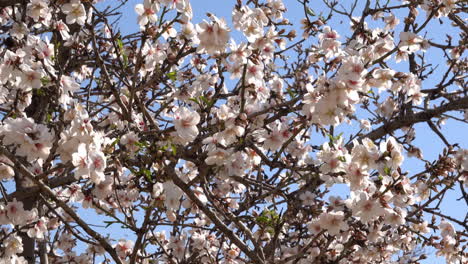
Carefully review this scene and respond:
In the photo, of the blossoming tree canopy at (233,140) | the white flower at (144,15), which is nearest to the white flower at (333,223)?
the blossoming tree canopy at (233,140)

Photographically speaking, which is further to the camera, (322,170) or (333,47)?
(333,47)

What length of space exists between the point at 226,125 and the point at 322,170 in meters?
0.70

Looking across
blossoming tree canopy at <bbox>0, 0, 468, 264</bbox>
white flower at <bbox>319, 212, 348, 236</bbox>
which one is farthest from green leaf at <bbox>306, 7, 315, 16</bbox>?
white flower at <bbox>319, 212, 348, 236</bbox>

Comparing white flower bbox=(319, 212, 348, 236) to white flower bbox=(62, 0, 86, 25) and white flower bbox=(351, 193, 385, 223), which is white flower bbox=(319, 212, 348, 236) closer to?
white flower bbox=(351, 193, 385, 223)

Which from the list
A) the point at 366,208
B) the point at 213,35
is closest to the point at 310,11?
the point at 213,35

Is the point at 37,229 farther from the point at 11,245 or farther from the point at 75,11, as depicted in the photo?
the point at 75,11

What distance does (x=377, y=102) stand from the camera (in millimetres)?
5160

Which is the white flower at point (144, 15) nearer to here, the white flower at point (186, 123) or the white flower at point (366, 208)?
the white flower at point (186, 123)

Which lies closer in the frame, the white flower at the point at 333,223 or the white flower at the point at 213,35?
the white flower at the point at 213,35

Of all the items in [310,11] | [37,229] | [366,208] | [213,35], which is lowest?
[366,208]

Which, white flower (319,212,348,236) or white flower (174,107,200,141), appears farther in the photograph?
white flower (319,212,348,236)

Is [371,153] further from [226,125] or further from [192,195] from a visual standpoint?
[192,195]

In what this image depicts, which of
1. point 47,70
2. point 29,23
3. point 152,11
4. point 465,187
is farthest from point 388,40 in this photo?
point 29,23

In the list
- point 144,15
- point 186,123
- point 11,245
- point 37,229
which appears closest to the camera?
point 186,123
